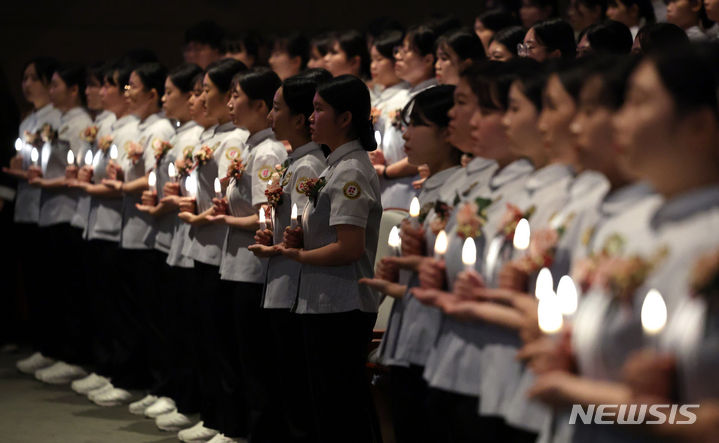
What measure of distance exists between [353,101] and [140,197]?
6.64 feet

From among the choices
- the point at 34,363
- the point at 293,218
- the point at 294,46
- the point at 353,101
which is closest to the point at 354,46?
the point at 294,46

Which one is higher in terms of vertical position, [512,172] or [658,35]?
[658,35]

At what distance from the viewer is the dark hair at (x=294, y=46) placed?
6.74m

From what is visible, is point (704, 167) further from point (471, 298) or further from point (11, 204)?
point (11, 204)

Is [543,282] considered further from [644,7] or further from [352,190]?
[644,7]

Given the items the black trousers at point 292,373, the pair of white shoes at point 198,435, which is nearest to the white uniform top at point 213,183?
the black trousers at point 292,373

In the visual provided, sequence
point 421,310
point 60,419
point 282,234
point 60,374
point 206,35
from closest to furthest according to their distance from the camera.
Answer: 1. point 421,310
2. point 282,234
3. point 60,419
4. point 60,374
5. point 206,35

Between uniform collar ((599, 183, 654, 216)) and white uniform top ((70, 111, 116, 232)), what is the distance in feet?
13.7

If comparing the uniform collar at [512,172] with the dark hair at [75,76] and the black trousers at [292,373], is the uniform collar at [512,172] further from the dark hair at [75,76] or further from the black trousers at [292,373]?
the dark hair at [75,76]

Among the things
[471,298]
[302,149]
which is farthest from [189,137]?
[471,298]

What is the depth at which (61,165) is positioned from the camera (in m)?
6.27

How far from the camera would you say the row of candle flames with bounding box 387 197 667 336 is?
1900mm

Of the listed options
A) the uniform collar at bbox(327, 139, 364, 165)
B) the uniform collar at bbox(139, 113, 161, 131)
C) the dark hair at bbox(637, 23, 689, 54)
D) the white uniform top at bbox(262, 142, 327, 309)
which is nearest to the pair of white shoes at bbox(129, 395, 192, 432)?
the white uniform top at bbox(262, 142, 327, 309)

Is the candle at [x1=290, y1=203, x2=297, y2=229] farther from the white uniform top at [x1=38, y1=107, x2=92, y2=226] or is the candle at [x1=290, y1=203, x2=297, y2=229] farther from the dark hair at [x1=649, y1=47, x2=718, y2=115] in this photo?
Result: the white uniform top at [x1=38, y1=107, x2=92, y2=226]
